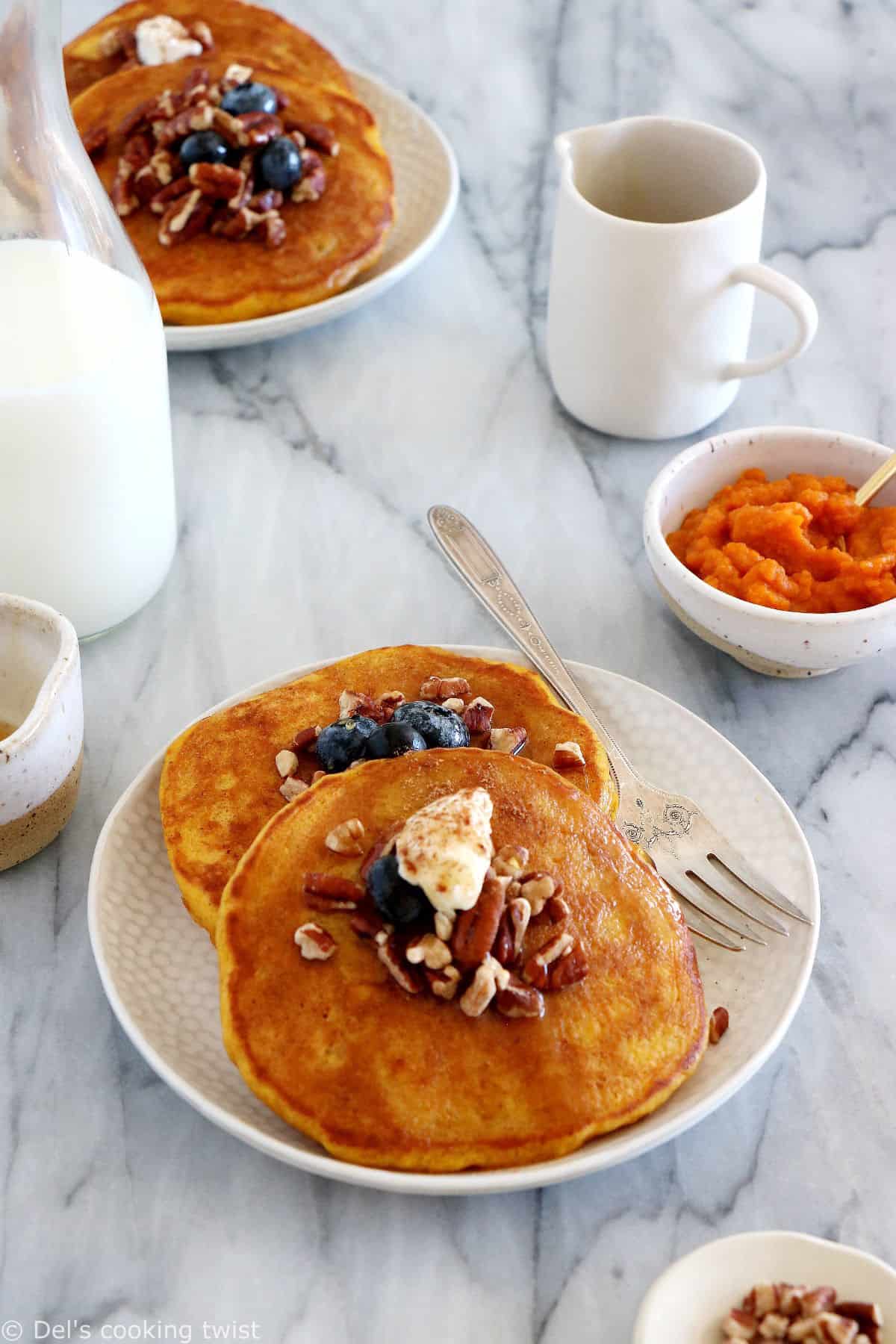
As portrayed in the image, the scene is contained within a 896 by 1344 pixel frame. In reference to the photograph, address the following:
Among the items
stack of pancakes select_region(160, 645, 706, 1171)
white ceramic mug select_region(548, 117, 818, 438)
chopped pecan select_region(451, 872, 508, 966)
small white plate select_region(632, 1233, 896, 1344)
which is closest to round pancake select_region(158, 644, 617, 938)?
stack of pancakes select_region(160, 645, 706, 1171)

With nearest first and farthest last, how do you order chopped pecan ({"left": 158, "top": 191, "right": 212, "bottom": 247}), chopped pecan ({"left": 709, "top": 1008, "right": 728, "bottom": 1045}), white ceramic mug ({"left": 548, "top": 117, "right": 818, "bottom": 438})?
1. chopped pecan ({"left": 709, "top": 1008, "right": 728, "bottom": 1045})
2. white ceramic mug ({"left": 548, "top": 117, "right": 818, "bottom": 438})
3. chopped pecan ({"left": 158, "top": 191, "right": 212, "bottom": 247})

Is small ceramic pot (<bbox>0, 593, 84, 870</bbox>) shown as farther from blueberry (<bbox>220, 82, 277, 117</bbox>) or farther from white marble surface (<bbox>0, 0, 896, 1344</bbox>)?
blueberry (<bbox>220, 82, 277, 117</bbox>)

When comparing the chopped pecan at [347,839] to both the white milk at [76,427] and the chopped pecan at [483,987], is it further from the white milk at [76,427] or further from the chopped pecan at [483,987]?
the white milk at [76,427]

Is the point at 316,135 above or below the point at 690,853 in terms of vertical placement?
above

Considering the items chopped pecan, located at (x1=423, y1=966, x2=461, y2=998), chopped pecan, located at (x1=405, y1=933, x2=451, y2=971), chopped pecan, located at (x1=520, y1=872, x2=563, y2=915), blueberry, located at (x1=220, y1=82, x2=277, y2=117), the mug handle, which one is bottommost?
chopped pecan, located at (x1=423, y1=966, x2=461, y2=998)

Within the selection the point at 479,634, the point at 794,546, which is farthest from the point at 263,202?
the point at 794,546

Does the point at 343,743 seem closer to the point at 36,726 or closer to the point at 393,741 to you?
the point at 393,741
